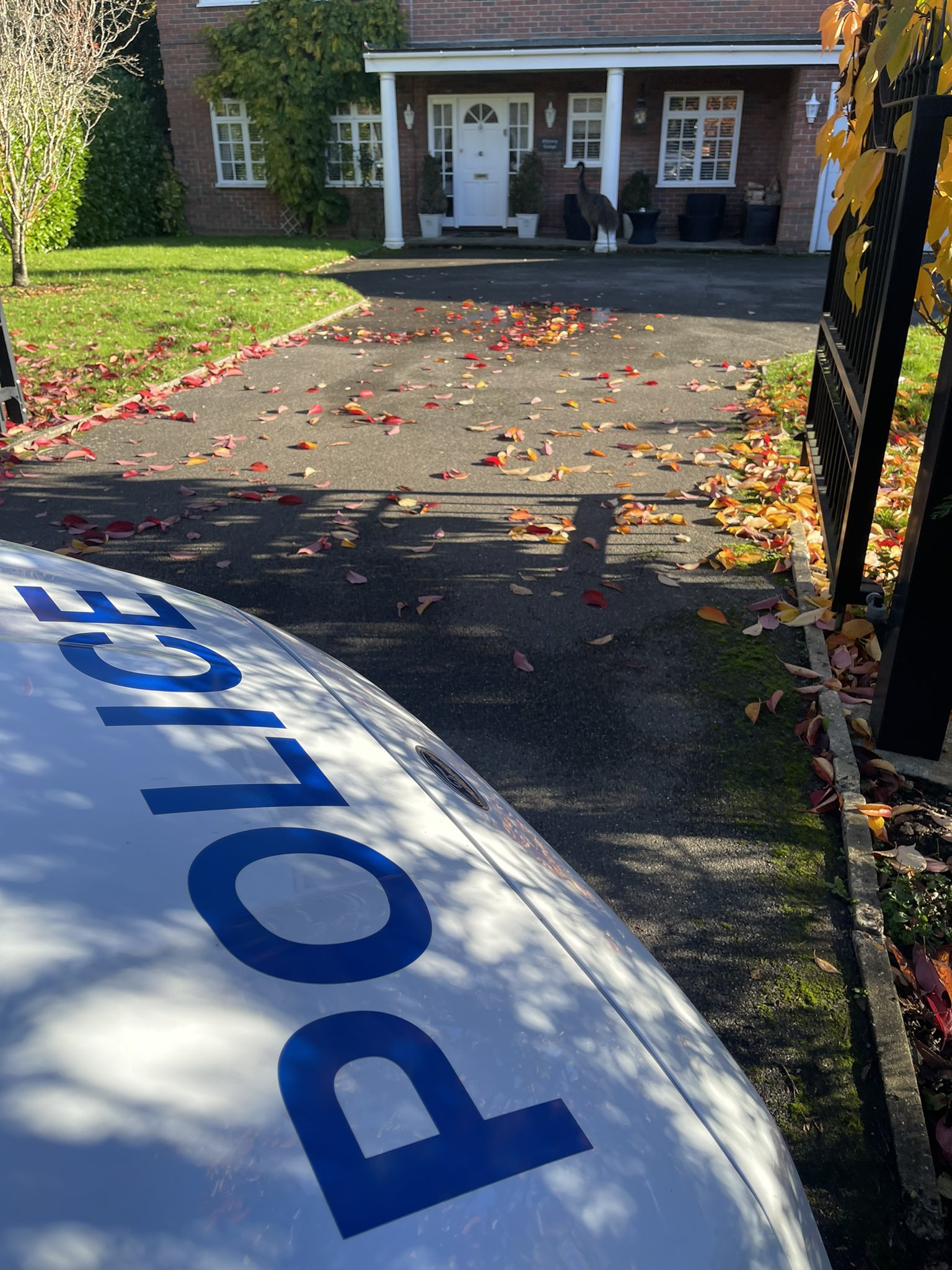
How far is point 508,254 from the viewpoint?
763 inches

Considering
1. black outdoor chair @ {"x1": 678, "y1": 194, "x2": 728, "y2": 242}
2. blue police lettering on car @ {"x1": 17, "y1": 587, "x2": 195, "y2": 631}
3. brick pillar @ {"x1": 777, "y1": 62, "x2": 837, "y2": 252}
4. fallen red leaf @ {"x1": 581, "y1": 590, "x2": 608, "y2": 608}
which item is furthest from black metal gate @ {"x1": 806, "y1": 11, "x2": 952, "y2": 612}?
black outdoor chair @ {"x1": 678, "y1": 194, "x2": 728, "y2": 242}

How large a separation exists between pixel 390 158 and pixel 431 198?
1.69 m

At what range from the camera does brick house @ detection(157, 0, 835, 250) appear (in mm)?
18828

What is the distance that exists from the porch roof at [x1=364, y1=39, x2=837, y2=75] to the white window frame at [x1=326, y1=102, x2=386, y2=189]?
2383 millimetres

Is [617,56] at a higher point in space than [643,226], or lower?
higher

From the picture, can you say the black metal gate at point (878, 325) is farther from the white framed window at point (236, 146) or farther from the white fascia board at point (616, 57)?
the white framed window at point (236, 146)

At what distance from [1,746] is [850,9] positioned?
166 inches

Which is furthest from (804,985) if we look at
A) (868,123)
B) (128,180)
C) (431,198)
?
(128,180)

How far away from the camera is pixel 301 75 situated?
20594 mm

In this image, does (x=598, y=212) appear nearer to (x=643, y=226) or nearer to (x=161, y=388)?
(x=643, y=226)

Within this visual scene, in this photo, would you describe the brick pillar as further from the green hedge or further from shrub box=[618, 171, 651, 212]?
the green hedge

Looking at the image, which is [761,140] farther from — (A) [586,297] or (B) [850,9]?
(B) [850,9]

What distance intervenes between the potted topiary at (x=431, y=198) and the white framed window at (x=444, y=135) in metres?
0.69

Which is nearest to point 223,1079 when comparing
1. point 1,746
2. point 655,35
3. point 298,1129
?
point 298,1129
